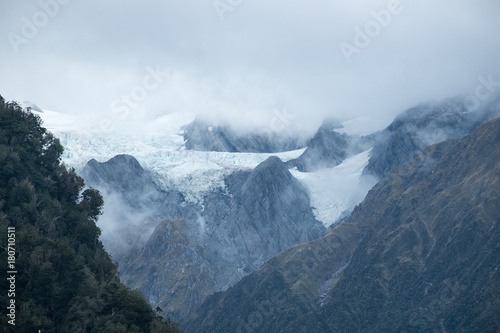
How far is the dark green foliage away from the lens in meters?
93.4

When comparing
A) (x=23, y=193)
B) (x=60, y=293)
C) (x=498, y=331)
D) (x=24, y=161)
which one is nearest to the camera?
(x=60, y=293)

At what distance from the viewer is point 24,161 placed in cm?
11350

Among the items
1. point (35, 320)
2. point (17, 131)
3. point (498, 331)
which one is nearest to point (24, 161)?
point (17, 131)

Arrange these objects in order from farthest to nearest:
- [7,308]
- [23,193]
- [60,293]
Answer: [23,193] → [60,293] → [7,308]

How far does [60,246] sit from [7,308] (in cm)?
1232

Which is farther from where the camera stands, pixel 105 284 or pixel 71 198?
pixel 71 198

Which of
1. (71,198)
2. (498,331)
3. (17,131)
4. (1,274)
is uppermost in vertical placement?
(17,131)

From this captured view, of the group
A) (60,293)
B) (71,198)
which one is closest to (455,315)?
(71,198)

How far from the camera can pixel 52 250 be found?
9850 centimetres

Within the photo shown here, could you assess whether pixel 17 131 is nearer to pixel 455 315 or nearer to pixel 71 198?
pixel 71 198

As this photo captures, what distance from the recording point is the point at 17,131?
116 m

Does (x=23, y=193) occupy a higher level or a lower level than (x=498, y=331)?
higher

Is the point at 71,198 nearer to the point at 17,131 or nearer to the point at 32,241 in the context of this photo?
the point at 17,131

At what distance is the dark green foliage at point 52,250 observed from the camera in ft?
A: 306
